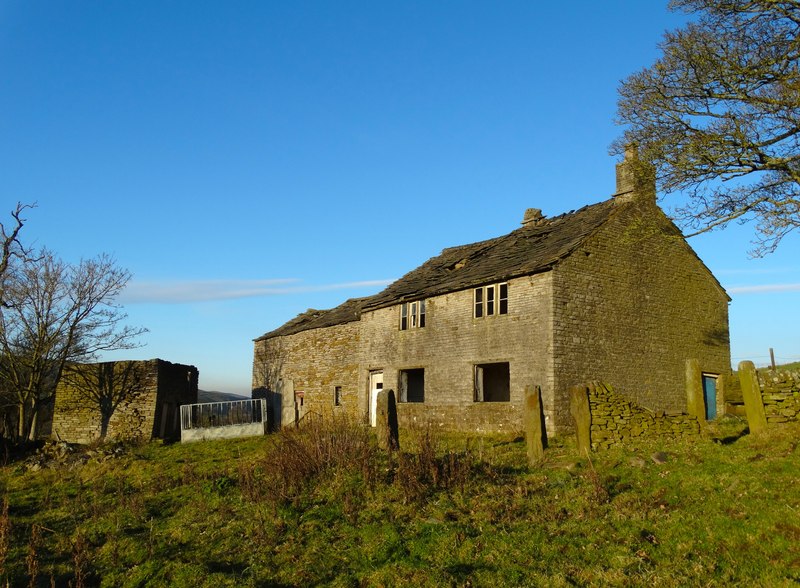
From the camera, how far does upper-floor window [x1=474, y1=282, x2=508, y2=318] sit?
2252 centimetres

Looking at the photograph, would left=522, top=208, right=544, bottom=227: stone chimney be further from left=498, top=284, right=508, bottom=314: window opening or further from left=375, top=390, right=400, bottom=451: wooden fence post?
left=375, top=390, right=400, bottom=451: wooden fence post

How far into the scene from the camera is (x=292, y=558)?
9.34 meters

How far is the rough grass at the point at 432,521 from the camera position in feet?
26.5

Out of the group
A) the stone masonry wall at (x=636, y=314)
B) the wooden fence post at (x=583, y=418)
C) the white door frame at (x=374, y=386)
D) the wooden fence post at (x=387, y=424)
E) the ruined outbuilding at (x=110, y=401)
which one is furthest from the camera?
the white door frame at (x=374, y=386)

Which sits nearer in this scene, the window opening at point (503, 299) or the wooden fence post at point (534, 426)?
the wooden fence post at point (534, 426)

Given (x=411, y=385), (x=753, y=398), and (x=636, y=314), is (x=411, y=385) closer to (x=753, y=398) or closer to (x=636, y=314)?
(x=636, y=314)

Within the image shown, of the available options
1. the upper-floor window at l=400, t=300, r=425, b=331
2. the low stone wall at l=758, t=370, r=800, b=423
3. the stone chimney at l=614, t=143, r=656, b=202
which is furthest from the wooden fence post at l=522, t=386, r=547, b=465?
the upper-floor window at l=400, t=300, r=425, b=331

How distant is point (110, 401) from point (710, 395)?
25314 mm

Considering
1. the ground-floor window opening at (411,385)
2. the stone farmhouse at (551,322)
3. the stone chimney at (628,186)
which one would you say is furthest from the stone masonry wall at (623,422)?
the ground-floor window opening at (411,385)

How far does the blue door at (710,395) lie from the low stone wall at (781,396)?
11330mm

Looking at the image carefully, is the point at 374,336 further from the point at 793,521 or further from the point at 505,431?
the point at 793,521

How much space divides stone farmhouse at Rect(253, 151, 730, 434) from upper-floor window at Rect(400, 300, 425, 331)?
46 millimetres

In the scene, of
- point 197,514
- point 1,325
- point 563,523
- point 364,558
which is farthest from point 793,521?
point 1,325

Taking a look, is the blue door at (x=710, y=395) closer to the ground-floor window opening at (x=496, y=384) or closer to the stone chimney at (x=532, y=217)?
the ground-floor window opening at (x=496, y=384)
